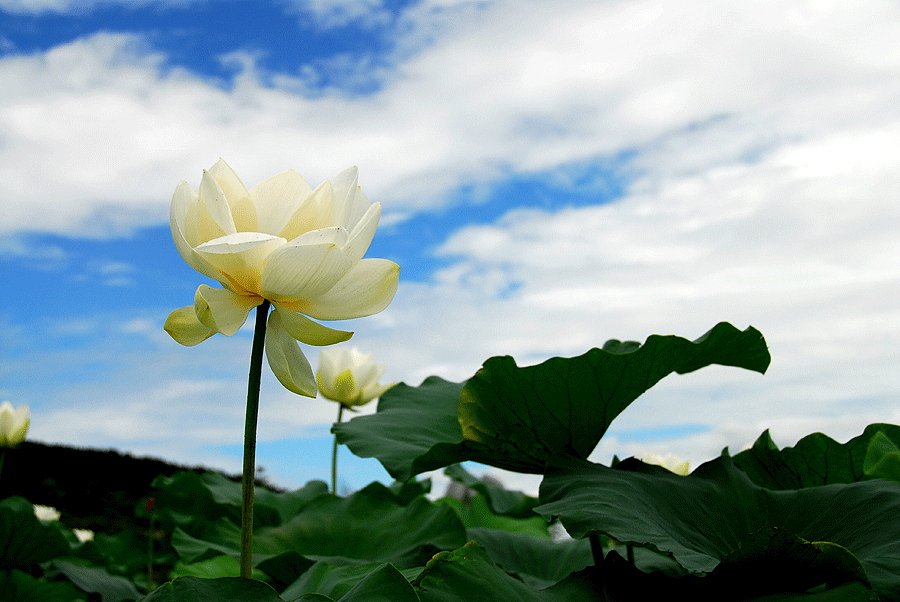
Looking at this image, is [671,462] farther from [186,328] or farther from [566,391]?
[186,328]

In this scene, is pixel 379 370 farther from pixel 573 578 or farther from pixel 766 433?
pixel 573 578

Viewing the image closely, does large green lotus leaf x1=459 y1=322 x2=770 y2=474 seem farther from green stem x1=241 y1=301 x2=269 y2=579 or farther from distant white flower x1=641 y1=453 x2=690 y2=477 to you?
distant white flower x1=641 y1=453 x2=690 y2=477

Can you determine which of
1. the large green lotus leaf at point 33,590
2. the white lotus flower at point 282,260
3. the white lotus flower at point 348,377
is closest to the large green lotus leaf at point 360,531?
the white lotus flower at point 348,377

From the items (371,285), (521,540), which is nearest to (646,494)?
(371,285)

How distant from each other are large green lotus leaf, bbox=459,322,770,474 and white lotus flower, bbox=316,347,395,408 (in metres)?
0.86

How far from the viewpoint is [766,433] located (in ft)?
4.03

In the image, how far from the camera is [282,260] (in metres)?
0.68

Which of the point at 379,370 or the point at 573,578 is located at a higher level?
the point at 379,370

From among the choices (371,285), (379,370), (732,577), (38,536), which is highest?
(379,370)

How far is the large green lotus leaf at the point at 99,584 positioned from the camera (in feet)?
5.95

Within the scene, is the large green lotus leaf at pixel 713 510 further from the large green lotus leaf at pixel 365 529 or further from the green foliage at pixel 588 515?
the large green lotus leaf at pixel 365 529

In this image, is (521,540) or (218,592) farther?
(521,540)

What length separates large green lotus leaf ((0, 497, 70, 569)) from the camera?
188 cm

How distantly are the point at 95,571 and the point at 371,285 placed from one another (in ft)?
6.08
